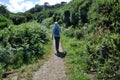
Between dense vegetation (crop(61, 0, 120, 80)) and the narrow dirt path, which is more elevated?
dense vegetation (crop(61, 0, 120, 80))

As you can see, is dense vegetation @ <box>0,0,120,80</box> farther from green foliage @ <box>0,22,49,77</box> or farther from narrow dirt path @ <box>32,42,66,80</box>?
narrow dirt path @ <box>32,42,66,80</box>

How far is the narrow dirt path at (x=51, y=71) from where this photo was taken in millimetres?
11578

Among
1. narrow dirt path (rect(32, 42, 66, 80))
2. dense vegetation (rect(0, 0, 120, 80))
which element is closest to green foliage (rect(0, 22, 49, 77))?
dense vegetation (rect(0, 0, 120, 80))

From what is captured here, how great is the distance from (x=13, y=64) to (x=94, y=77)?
7610 mm

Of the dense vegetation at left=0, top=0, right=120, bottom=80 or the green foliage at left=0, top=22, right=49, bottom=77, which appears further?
the green foliage at left=0, top=22, right=49, bottom=77

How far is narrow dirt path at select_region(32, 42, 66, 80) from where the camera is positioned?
11.6 m

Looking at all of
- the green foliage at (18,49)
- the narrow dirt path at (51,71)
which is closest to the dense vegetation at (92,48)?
the green foliage at (18,49)

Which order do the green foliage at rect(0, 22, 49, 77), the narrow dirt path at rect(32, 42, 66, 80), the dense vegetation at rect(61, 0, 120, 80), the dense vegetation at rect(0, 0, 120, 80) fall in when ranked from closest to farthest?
the dense vegetation at rect(61, 0, 120, 80)
the dense vegetation at rect(0, 0, 120, 80)
the narrow dirt path at rect(32, 42, 66, 80)
the green foliage at rect(0, 22, 49, 77)

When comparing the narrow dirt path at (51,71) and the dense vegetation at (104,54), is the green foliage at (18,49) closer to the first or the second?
the narrow dirt path at (51,71)

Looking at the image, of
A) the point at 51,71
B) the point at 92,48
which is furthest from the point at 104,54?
the point at 51,71

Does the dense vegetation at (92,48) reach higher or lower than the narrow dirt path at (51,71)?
higher

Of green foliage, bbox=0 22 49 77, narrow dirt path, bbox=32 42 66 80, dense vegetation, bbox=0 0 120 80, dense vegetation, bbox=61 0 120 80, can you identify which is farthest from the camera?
green foliage, bbox=0 22 49 77

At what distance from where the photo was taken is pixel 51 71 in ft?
41.5

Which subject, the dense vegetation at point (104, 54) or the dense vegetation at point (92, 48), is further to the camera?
the dense vegetation at point (92, 48)
